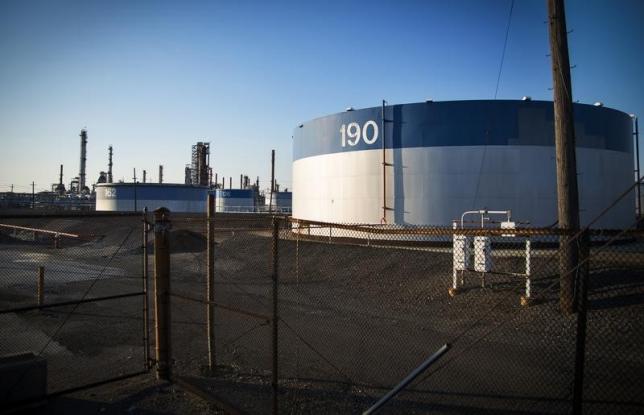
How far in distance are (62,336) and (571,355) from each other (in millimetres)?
9459

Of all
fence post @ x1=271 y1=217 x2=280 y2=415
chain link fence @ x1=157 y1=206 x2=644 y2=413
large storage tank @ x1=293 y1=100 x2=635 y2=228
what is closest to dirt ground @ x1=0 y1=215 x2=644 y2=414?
chain link fence @ x1=157 y1=206 x2=644 y2=413

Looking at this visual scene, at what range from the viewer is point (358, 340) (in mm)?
8141

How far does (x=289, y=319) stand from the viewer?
971 cm

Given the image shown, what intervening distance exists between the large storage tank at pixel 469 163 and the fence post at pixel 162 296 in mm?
17067

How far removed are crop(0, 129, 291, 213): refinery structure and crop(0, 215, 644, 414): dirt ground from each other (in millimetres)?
35808

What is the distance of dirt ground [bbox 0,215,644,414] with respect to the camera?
5.49 metres

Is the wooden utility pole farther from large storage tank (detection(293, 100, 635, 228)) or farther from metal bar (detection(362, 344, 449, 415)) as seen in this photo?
large storage tank (detection(293, 100, 635, 228))

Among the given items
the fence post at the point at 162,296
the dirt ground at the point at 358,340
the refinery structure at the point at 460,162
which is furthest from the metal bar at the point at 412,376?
the refinery structure at the point at 460,162

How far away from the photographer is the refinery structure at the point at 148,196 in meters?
62.9

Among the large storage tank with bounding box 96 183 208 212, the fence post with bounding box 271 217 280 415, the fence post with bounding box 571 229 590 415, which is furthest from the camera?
the large storage tank with bounding box 96 183 208 212

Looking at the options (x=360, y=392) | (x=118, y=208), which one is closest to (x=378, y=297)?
(x=360, y=392)

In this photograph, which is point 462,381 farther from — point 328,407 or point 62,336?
point 62,336

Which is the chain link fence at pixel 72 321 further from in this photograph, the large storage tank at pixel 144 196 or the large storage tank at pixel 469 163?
the large storage tank at pixel 144 196

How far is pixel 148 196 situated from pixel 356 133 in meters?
48.1
